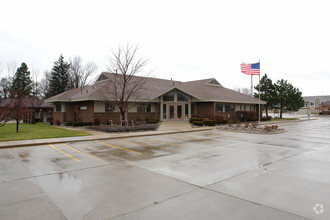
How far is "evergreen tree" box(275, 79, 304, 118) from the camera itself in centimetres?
4116

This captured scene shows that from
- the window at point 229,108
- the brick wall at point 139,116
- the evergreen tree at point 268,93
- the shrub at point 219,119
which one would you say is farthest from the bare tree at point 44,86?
the evergreen tree at point 268,93

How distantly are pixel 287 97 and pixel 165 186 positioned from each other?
42611mm

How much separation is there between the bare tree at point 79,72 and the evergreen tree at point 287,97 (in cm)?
3868

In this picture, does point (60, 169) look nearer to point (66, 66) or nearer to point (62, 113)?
point (62, 113)

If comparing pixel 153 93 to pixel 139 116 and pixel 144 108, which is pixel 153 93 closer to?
pixel 144 108

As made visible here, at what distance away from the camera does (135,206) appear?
4.31 meters

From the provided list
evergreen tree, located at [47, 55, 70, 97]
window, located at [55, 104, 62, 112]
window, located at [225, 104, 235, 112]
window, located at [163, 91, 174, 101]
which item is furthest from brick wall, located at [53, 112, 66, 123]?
evergreen tree, located at [47, 55, 70, 97]

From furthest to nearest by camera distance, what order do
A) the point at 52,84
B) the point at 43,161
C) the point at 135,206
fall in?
the point at 52,84 → the point at 43,161 → the point at 135,206

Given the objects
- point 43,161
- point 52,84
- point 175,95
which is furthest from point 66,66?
point 43,161

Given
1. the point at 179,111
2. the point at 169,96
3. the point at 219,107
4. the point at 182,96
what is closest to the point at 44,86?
the point at 169,96

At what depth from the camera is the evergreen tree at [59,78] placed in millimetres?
49344

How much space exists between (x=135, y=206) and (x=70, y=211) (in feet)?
3.89

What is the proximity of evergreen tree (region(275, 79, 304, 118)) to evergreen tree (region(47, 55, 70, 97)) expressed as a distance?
144ft

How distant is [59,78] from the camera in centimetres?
4991
